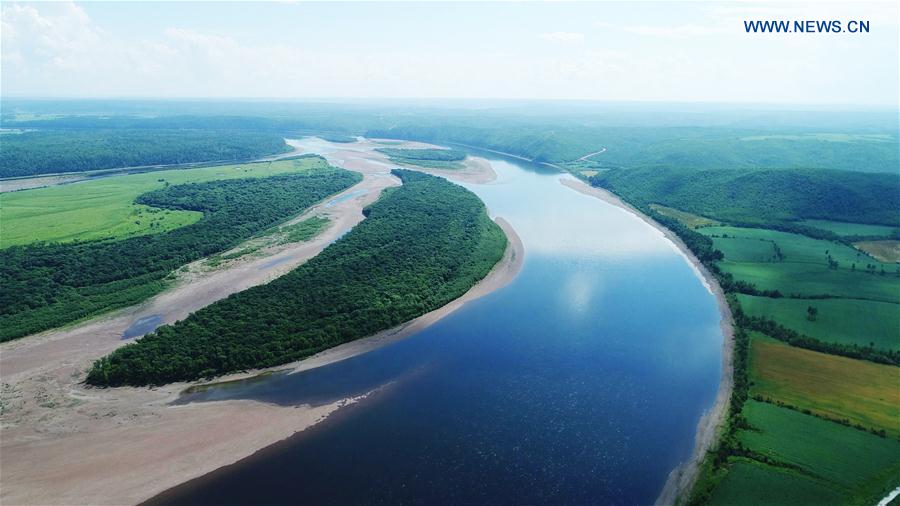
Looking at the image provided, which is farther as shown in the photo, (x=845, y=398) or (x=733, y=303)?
(x=733, y=303)

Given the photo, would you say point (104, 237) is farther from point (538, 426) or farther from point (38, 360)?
point (538, 426)

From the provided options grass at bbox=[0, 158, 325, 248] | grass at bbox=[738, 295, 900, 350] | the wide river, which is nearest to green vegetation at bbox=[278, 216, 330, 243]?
grass at bbox=[0, 158, 325, 248]

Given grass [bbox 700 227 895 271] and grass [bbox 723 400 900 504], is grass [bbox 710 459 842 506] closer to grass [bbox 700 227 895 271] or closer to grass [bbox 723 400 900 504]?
grass [bbox 723 400 900 504]

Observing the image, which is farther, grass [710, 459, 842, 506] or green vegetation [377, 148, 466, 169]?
green vegetation [377, 148, 466, 169]

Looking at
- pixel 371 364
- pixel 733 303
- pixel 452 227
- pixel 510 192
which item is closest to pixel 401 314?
pixel 371 364

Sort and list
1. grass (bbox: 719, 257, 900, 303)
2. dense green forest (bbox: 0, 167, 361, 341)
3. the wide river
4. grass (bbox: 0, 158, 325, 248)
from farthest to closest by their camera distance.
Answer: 1. grass (bbox: 0, 158, 325, 248)
2. grass (bbox: 719, 257, 900, 303)
3. dense green forest (bbox: 0, 167, 361, 341)
4. the wide river

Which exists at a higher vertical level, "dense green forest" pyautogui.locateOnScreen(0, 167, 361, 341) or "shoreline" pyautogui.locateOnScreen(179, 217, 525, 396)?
"dense green forest" pyautogui.locateOnScreen(0, 167, 361, 341)
